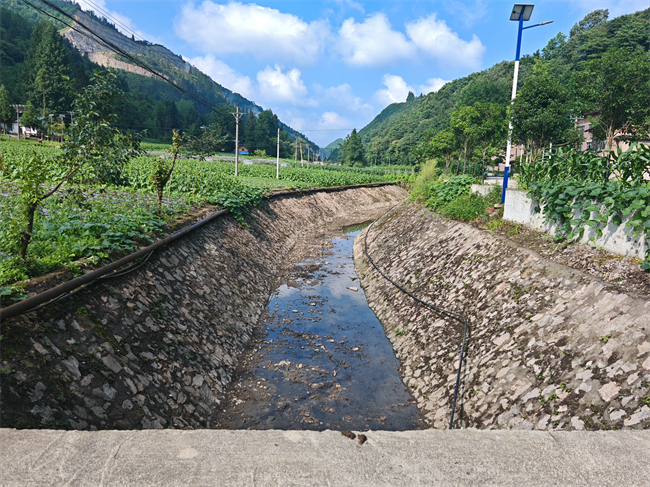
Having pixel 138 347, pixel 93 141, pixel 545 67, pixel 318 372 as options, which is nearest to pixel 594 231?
pixel 318 372

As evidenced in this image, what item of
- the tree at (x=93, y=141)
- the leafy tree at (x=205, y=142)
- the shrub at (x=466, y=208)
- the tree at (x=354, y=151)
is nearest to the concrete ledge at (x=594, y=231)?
the shrub at (x=466, y=208)

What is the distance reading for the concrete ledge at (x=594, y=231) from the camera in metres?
6.33

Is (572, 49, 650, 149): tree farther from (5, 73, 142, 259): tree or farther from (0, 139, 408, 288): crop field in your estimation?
(5, 73, 142, 259): tree

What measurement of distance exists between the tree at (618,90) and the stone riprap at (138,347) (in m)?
20.2

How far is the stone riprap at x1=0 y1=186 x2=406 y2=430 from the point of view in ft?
13.5

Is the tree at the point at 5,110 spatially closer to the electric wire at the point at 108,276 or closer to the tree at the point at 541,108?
the electric wire at the point at 108,276

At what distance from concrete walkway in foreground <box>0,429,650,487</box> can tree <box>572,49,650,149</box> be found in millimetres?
19890

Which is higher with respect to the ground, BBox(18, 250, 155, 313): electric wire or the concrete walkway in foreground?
BBox(18, 250, 155, 313): electric wire

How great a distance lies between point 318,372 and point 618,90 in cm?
2143

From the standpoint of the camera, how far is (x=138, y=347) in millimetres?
5777

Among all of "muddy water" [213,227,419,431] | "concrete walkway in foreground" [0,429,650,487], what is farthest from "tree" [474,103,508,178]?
"concrete walkway in foreground" [0,429,650,487]

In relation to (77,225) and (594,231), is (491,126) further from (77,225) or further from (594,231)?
(77,225)

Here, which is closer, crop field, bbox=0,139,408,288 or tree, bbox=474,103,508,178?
crop field, bbox=0,139,408,288

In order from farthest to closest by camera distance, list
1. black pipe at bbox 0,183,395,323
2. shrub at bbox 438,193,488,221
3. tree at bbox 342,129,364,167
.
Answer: tree at bbox 342,129,364,167
shrub at bbox 438,193,488,221
black pipe at bbox 0,183,395,323
